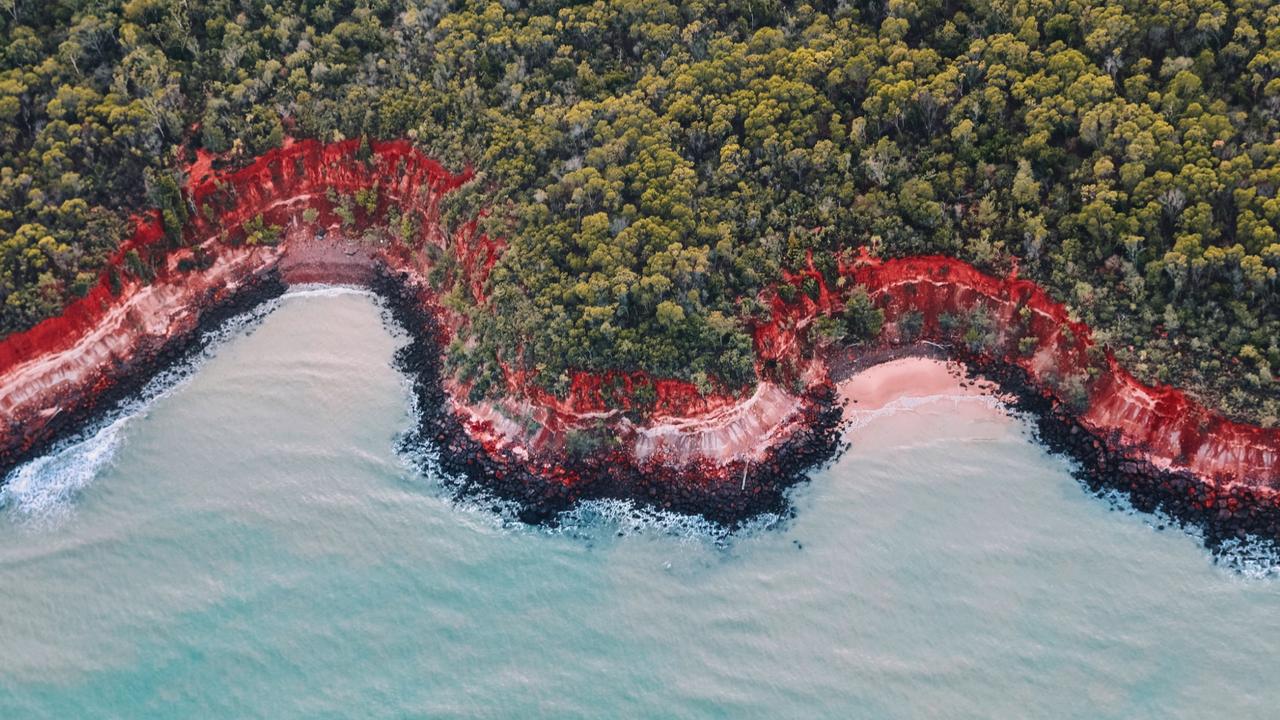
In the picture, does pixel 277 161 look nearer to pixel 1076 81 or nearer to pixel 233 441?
pixel 233 441

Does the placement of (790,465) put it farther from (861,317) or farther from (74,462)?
(74,462)

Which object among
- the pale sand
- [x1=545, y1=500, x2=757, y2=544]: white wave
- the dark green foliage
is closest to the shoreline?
the pale sand

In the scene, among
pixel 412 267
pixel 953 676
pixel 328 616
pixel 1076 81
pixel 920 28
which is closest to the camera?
pixel 953 676

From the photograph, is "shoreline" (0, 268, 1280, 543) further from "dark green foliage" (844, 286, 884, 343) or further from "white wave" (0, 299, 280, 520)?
"dark green foliage" (844, 286, 884, 343)

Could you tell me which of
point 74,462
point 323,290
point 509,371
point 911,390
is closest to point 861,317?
point 911,390

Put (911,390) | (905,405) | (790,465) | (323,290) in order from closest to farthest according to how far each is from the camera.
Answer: (790,465) → (905,405) → (911,390) → (323,290)

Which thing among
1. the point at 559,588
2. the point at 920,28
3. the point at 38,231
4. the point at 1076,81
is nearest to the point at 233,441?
the point at 38,231

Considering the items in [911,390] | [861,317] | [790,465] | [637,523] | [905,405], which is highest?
[861,317]
